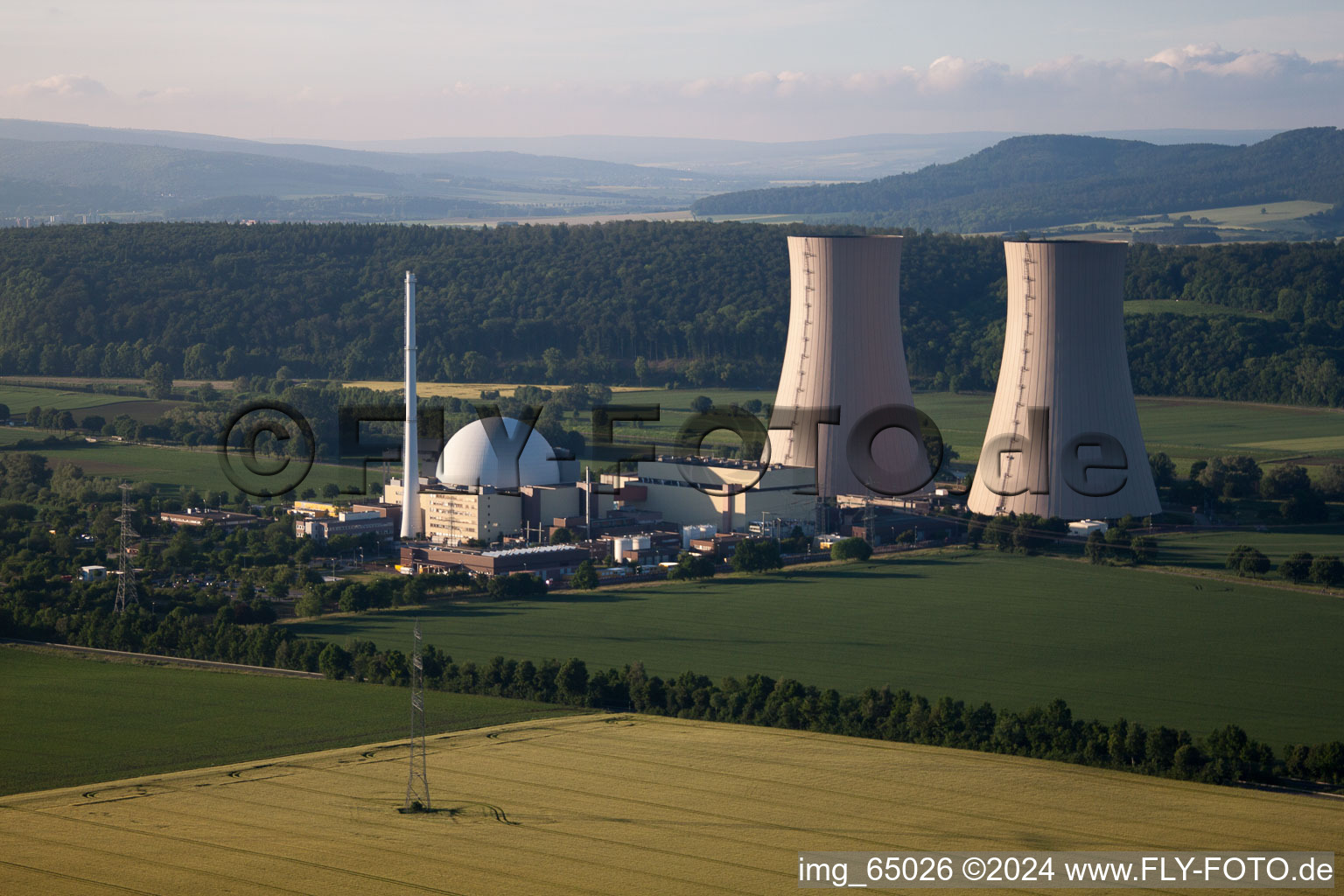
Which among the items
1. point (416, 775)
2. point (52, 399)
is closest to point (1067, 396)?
point (416, 775)

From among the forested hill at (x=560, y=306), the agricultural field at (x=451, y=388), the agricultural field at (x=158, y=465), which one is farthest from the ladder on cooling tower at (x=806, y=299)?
the forested hill at (x=560, y=306)

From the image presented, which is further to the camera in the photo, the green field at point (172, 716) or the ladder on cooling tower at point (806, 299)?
the ladder on cooling tower at point (806, 299)

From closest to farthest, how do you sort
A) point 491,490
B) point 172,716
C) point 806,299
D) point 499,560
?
point 172,716
point 499,560
point 491,490
point 806,299

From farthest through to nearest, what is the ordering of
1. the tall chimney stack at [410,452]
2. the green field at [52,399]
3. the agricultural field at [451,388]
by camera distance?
the agricultural field at [451,388], the green field at [52,399], the tall chimney stack at [410,452]

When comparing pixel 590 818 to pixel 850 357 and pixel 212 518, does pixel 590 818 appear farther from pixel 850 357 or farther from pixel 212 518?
pixel 212 518

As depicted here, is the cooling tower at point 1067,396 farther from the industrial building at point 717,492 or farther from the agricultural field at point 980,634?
the industrial building at point 717,492

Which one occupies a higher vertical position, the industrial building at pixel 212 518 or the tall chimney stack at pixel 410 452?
the tall chimney stack at pixel 410 452
